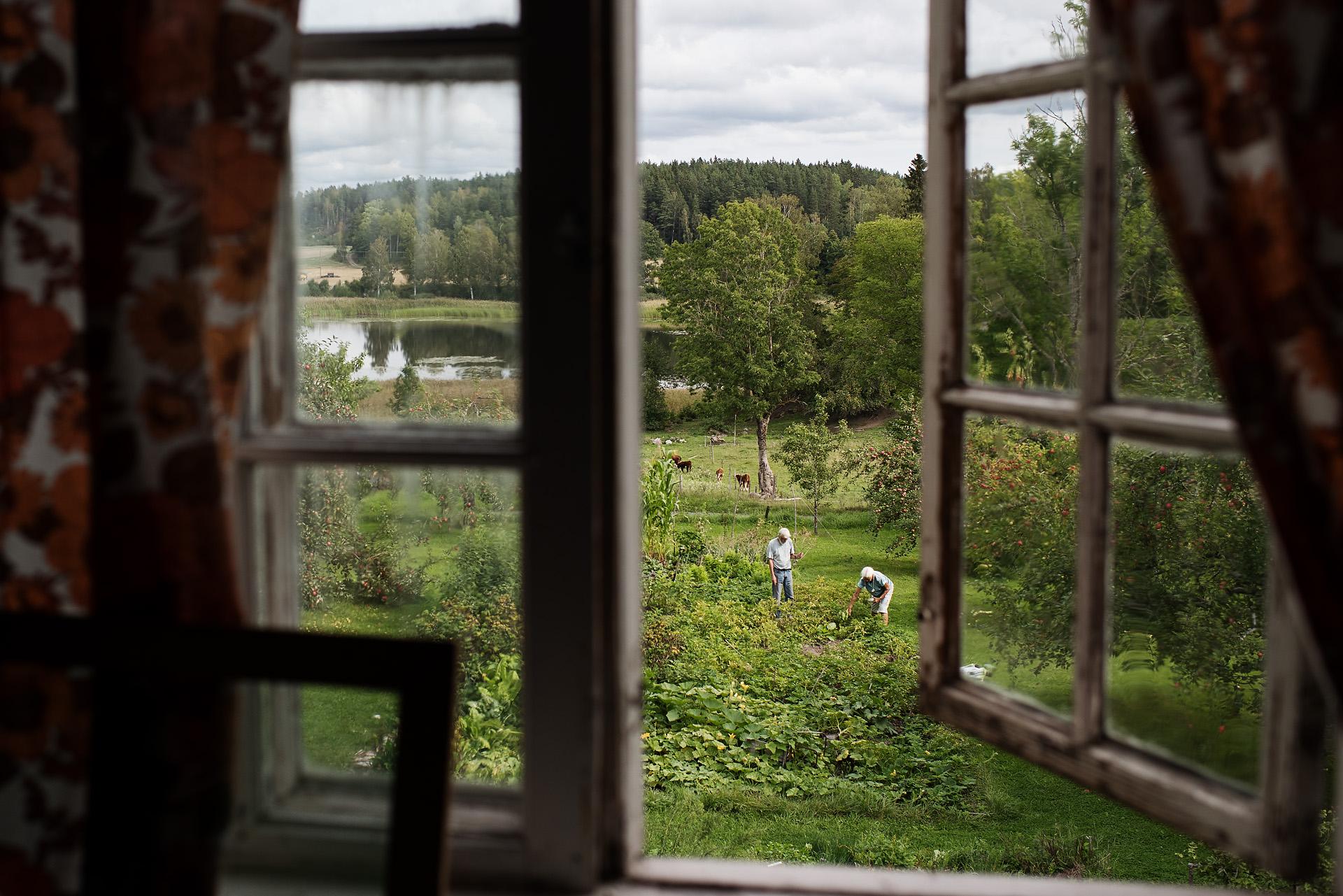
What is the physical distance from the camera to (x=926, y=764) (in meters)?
6.95

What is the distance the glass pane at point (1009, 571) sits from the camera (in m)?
1.17

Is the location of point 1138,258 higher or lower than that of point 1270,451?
higher

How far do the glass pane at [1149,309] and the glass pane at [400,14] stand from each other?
162 centimetres

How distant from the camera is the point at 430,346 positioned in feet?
3.24

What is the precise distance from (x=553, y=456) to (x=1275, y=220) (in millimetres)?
561

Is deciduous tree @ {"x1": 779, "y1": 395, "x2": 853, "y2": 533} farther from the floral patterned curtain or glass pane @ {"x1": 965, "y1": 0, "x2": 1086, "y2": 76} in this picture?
the floral patterned curtain

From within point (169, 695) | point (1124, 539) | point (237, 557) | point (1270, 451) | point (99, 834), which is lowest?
point (1124, 539)

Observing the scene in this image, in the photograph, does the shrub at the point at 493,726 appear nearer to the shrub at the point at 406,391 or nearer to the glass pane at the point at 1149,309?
the shrub at the point at 406,391

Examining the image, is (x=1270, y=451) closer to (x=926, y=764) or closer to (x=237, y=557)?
(x=237, y=557)

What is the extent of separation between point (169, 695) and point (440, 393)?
1.16 ft

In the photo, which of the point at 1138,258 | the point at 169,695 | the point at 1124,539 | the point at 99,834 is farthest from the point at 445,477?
the point at 1124,539

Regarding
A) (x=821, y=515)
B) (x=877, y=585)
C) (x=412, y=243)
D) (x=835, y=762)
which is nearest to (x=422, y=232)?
(x=412, y=243)

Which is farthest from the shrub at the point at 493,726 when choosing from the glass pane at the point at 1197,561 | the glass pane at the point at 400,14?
the glass pane at the point at 1197,561

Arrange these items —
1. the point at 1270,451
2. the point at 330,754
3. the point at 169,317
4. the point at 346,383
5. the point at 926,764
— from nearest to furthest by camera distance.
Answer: the point at 1270,451, the point at 169,317, the point at 330,754, the point at 346,383, the point at 926,764
